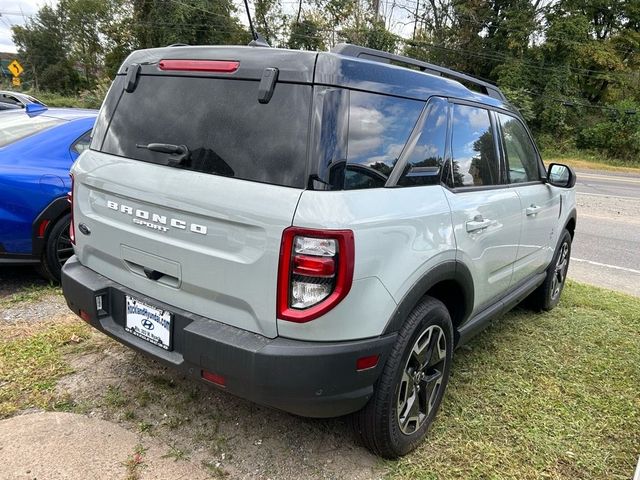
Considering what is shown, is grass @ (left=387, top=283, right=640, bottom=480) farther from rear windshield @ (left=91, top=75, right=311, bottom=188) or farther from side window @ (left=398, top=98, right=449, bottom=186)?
rear windshield @ (left=91, top=75, right=311, bottom=188)

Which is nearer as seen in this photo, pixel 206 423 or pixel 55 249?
pixel 206 423

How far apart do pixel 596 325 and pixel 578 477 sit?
2.32m

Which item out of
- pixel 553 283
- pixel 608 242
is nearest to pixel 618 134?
pixel 608 242

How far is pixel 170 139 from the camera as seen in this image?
239 cm

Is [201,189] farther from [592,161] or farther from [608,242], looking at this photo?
A: [592,161]

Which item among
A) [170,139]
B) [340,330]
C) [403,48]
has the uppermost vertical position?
[403,48]

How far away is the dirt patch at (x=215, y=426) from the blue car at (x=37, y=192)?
4.66 feet

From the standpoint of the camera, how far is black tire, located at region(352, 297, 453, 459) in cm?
229

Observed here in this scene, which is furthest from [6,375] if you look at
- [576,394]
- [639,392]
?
[639,392]

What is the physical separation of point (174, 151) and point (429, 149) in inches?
49.6

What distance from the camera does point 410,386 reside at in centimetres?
254

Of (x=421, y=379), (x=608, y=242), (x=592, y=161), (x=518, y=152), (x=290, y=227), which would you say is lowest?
(x=592, y=161)

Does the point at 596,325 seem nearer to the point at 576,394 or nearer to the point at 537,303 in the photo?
the point at 537,303

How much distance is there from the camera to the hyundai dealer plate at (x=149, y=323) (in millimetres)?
2311
